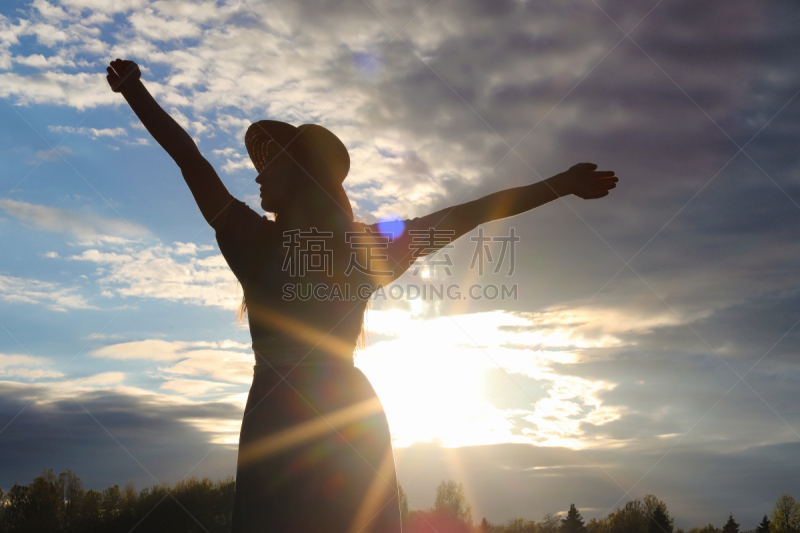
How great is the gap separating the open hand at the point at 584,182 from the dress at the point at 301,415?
1.70 meters

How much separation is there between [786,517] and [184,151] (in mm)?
90788

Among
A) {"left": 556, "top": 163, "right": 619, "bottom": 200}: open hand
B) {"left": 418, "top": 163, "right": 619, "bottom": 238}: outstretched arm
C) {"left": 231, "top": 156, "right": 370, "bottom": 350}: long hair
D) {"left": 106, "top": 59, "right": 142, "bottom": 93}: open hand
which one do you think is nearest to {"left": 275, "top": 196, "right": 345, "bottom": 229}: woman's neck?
{"left": 231, "top": 156, "right": 370, "bottom": 350}: long hair

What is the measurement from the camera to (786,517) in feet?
229

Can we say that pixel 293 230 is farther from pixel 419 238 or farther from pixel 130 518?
pixel 130 518

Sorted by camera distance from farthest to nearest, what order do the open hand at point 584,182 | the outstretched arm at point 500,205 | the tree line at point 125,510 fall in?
the tree line at point 125,510 < the open hand at point 584,182 < the outstretched arm at point 500,205

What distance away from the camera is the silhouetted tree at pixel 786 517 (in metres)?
67.9

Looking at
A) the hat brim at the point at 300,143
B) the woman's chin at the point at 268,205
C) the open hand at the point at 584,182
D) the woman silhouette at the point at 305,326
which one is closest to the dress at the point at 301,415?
the woman silhouette at the point at 305,326

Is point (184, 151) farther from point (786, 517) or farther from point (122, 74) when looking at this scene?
point (786, 517)

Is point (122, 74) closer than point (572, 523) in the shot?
Yes

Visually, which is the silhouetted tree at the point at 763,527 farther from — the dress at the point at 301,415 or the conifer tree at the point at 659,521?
the dress at the point at 301,415

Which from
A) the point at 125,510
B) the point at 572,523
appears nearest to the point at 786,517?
the point at 572,523

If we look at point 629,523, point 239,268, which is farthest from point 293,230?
point 629,523

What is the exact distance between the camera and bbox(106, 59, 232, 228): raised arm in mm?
2953

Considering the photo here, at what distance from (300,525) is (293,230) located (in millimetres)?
1631
